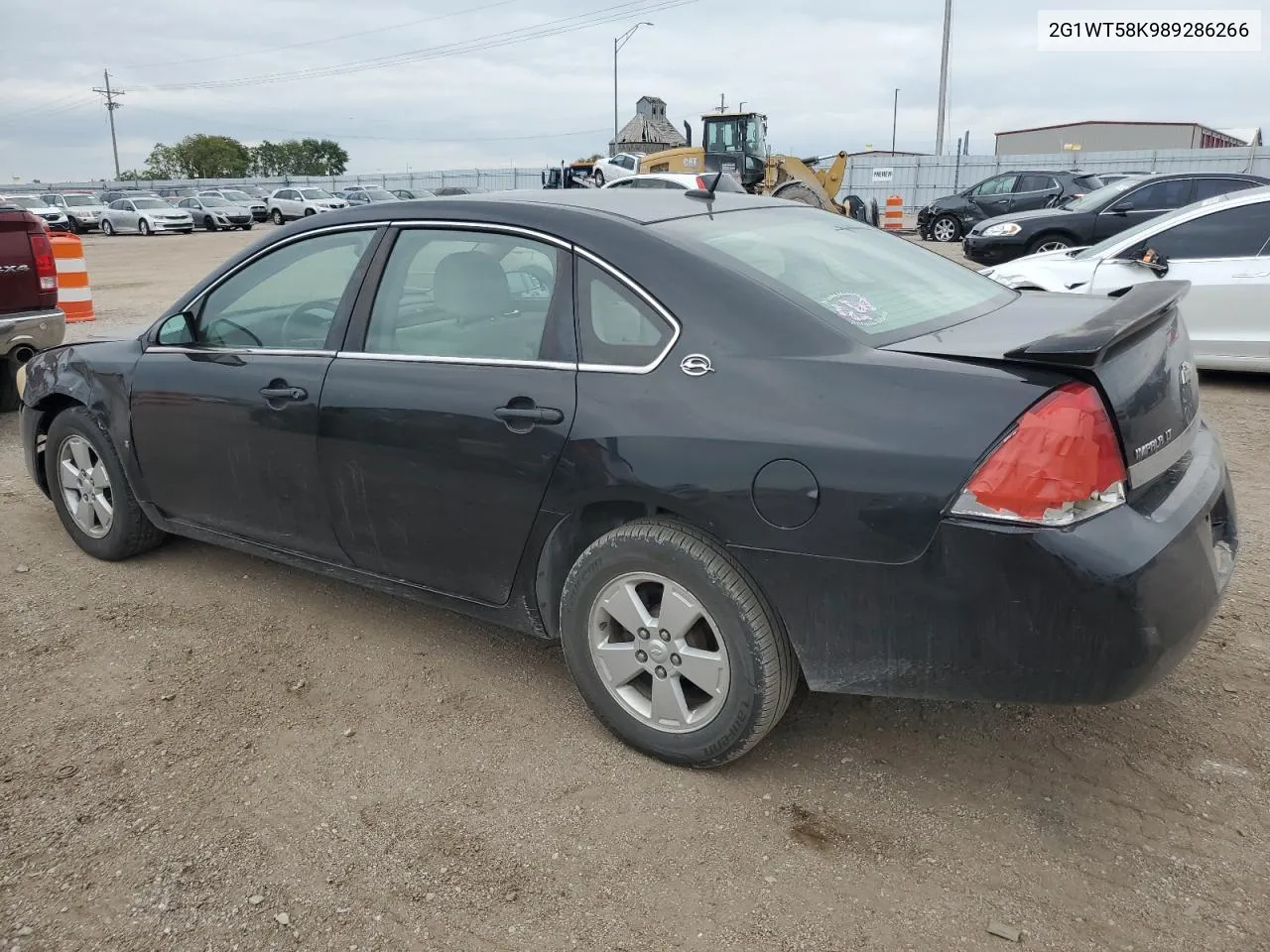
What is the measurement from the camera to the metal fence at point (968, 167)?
120 ft

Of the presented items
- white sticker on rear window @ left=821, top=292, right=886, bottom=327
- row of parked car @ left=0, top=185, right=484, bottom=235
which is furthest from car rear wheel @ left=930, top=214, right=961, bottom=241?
white sticker on rear window @ left=821, top=292, right=886, bottom=327

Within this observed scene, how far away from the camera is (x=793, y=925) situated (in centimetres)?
234

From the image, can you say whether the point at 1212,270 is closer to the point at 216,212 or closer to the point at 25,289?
the point at 25,289

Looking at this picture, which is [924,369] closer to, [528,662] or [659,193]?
[659,193]

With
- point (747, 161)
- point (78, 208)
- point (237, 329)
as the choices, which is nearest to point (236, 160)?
point (78, 208)

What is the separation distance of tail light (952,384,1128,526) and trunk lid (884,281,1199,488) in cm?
9

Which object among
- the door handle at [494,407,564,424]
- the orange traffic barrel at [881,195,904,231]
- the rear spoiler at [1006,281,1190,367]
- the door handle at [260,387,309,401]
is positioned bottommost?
the door handle at [260,387,309,401]

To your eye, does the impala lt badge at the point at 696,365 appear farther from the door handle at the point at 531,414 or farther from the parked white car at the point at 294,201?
the parked white car at the point at 294,201

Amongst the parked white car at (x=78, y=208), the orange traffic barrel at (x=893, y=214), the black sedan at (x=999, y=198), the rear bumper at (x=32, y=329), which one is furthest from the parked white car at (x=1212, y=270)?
the parked white car at (x=78, y=208)

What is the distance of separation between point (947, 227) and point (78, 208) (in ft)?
110

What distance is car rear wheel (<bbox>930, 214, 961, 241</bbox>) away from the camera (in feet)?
77.8

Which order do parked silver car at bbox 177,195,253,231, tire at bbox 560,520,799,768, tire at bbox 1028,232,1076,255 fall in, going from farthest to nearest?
parked silver car at bbox 177,195,253,231, tire at bbox 1028,232,1076,255, tire at bbox 560,520,799,768

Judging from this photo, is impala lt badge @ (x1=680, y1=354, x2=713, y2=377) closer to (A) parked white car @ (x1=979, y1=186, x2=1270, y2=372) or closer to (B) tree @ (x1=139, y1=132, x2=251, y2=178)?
(A) parked white car @ (x1=979, y1=186, x2=1270, y2=372)

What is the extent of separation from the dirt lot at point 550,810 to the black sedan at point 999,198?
20.5m
